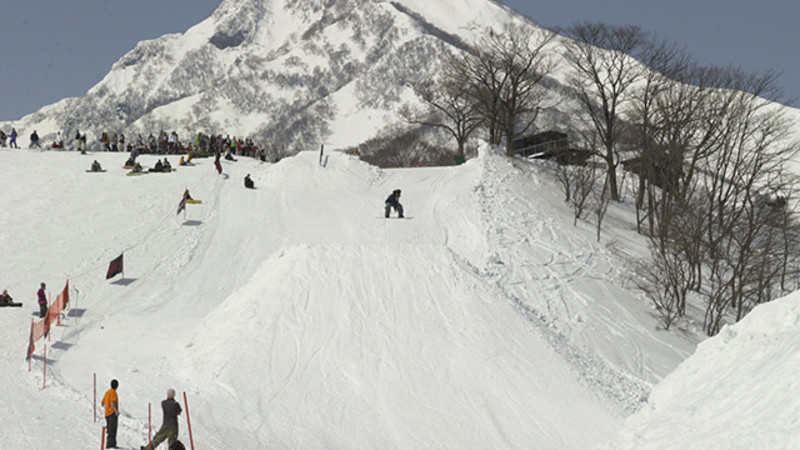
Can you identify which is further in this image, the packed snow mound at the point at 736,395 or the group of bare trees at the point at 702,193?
the group of bare trees at the point at 702,193

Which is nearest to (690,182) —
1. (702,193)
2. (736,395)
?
(702,193)

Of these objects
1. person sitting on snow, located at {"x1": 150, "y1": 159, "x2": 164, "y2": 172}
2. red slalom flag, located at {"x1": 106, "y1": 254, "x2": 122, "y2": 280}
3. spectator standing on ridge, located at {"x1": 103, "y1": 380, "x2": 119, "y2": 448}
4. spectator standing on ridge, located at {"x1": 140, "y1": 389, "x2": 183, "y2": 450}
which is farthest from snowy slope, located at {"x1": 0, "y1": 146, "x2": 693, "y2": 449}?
person sitting on snow, located at {"x1": 150, "y1": 159, "x2": 164, "y2": 172}

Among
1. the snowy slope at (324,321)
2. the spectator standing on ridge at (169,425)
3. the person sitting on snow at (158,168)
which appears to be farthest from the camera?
the person sitting on snow at (158,168)

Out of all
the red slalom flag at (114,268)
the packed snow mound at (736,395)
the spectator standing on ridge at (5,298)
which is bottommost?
the spectator standing on ridge at (5,298)

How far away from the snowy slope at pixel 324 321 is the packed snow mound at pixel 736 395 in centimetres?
579

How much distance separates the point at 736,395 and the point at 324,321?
13559mm

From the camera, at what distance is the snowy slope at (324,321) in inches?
651

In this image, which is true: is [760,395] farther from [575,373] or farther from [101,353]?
[101,353]

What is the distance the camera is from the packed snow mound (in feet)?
27.3

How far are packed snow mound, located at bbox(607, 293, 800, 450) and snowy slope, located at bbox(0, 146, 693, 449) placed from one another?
19.0 feet

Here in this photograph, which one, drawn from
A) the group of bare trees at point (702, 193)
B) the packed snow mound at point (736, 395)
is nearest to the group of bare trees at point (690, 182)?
the group of bare trees at point (702, 193)

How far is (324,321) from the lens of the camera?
69.3 ft

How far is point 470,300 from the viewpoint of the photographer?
22.3 meters

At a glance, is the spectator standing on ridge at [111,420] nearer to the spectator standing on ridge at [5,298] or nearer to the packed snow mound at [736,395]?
the packed snow mound at [736,395]
